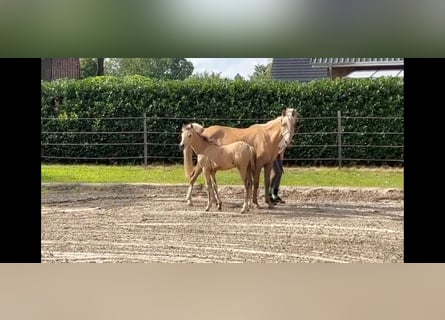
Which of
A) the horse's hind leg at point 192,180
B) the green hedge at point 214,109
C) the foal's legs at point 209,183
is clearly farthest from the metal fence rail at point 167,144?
the foal's legs at point 209,183

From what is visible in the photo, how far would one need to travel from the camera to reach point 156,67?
8.17 m

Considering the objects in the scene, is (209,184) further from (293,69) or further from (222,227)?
(293,69)

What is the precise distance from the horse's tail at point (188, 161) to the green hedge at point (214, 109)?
0.11m

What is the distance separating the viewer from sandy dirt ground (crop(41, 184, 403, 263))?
7828mm

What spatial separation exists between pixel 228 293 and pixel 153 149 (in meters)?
2.00

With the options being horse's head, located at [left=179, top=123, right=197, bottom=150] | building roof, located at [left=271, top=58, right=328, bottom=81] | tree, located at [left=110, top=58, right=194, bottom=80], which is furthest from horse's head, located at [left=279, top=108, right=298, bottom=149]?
tree, located at [left=110, top=58, right=194, bottom=80]

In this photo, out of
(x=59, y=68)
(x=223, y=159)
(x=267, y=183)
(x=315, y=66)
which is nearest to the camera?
(x=223, y=159)

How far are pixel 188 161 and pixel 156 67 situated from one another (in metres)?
1.18

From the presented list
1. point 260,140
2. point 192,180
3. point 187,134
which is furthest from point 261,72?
point 192,180

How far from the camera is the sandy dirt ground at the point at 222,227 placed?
783 centimetres

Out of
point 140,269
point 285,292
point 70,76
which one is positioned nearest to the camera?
point 285,292
